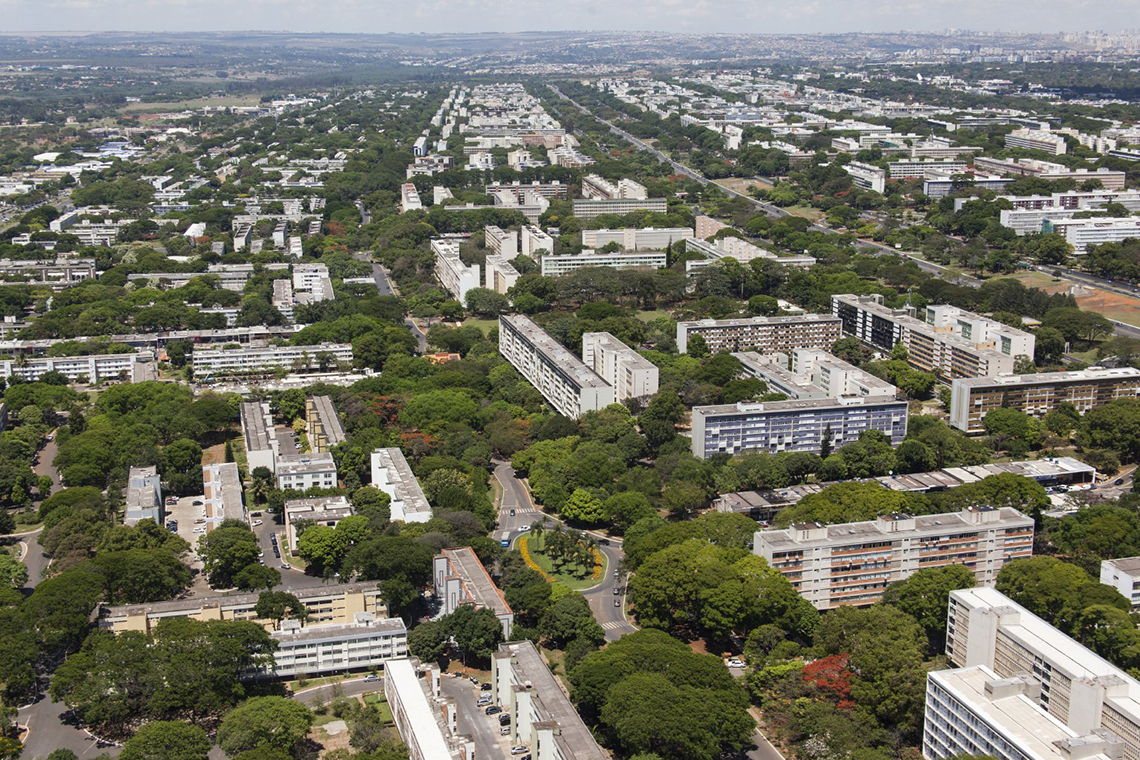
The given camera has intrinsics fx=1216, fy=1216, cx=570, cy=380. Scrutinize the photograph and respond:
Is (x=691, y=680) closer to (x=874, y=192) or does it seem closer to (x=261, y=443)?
(x=261, y=443)

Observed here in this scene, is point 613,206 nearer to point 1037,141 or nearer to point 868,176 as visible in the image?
point 868,176

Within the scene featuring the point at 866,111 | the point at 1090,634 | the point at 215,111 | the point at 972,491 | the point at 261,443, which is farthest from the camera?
the point at 215,111

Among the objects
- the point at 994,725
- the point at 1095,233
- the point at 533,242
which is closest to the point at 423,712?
Result: the point at 994,725

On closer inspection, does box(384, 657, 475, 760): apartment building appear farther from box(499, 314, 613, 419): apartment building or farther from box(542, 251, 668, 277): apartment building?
box(542, 251, 668, 277): apartment building

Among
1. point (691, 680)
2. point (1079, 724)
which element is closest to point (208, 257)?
point (691, 680)

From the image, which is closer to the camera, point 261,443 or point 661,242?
point 261,443

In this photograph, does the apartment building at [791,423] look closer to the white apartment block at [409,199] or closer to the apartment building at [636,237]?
the apartment building at [636,237]

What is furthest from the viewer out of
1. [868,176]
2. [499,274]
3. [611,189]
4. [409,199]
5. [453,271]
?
[868,176]

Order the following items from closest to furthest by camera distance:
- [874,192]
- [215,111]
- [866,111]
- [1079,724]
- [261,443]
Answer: [1079,724]
[261,443]
[874,192]
[866,111]
[215,111]
